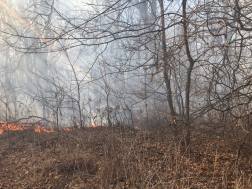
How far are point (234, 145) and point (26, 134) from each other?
626cm

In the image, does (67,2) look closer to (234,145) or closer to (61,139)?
(61,139)

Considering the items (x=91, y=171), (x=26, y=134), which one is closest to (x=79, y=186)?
(x=91, y=171)

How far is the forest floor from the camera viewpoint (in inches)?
113

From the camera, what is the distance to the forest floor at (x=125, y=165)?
287 cm

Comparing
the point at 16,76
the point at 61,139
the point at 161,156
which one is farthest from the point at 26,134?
the point at 16,76

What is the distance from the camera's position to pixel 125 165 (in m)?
3.52

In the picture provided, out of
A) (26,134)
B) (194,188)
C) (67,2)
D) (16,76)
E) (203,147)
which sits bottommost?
(194,188)

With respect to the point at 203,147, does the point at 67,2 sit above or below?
above

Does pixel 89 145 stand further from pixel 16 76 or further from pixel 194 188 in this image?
pixel 16 76

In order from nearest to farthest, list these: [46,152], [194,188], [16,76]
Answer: [194,188], [46,152], [16,76]

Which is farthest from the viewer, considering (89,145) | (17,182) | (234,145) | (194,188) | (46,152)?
(89,145)

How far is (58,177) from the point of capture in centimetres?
342

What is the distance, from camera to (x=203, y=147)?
4285 millimetres

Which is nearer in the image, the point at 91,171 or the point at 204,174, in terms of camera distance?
the point at 204,174
